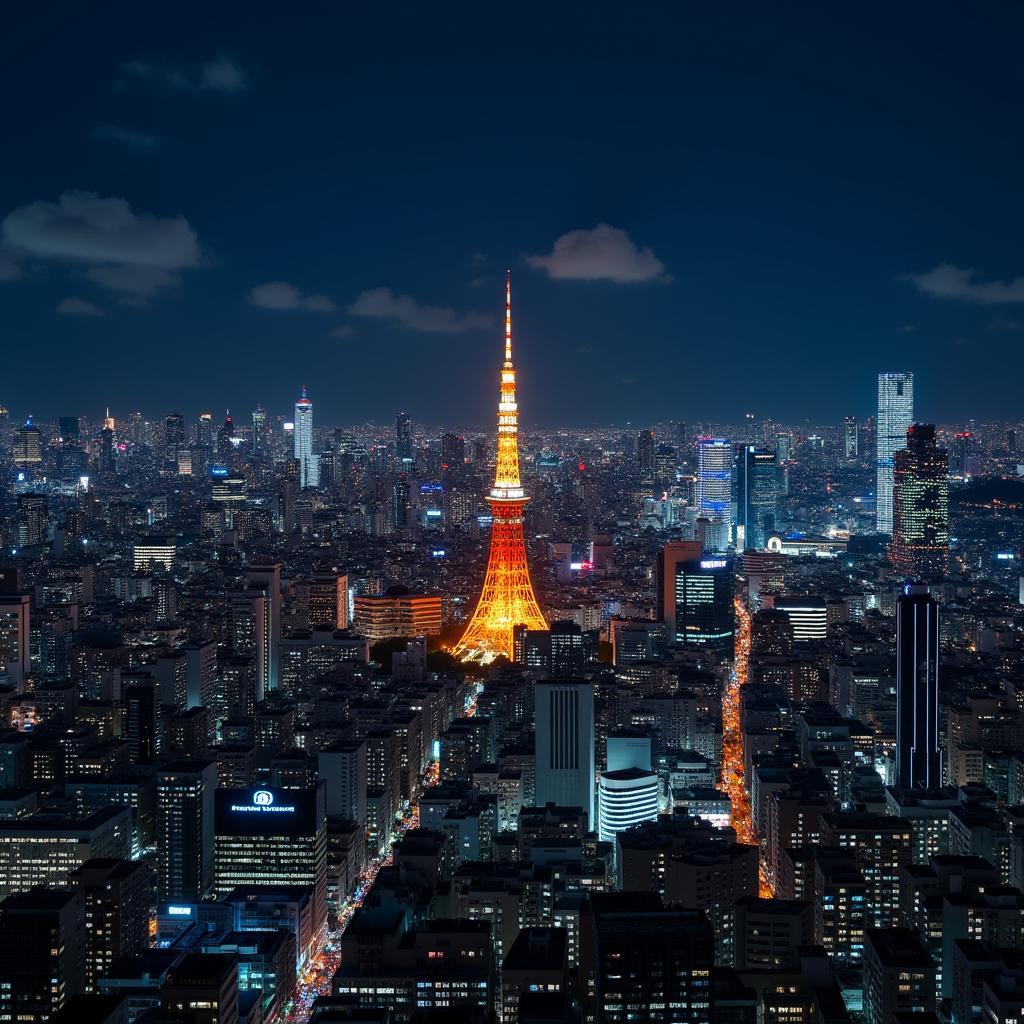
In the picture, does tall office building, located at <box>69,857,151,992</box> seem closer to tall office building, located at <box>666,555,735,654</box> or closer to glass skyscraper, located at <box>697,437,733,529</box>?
tall office building, located at <box>666,555,735,654</box>

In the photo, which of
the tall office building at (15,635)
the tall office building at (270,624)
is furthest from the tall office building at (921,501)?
the tall office building at (15,635)

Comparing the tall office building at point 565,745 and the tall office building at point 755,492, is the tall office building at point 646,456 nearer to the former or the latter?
the tall office building at point 755,492

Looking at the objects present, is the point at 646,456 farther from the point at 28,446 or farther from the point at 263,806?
the point at 263,806

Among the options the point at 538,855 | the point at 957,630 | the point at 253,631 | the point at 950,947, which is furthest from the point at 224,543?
the point at 950,947

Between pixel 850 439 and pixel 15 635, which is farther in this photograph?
pixel 850 439

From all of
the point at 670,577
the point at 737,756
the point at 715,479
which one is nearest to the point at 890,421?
the point at 715,479

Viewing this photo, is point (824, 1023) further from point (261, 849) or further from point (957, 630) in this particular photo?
point (957, 630)
